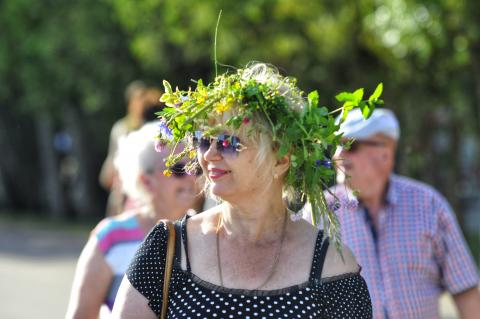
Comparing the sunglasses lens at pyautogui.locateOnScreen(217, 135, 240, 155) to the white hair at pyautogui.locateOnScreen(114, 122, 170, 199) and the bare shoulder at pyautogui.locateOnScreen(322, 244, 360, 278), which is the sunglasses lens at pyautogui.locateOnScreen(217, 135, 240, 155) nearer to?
the bare shoulder at pyautogui.locateOnScreen(322, 244, 360, 278)

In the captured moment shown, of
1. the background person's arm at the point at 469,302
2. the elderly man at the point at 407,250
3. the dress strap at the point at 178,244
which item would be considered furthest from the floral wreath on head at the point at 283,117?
the background person's arm at the point at 469,302

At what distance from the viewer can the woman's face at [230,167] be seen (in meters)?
3.05

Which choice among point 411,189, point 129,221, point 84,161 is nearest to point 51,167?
point 84,161

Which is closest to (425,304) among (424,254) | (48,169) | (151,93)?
(424,254)

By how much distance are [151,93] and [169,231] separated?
15.5ft

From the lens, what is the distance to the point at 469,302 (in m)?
4.39

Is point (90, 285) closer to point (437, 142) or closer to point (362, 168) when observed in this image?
point (362, 168)

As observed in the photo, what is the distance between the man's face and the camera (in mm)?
4594

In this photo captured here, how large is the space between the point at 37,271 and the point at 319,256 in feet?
38.4

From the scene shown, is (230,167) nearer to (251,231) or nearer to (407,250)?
(251,231)

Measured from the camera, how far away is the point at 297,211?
126 inches

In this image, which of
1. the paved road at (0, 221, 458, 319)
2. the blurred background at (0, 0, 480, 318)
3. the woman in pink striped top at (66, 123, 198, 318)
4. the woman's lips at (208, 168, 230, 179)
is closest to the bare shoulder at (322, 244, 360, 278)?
the woman's lips at (208, 168, 230, 179)

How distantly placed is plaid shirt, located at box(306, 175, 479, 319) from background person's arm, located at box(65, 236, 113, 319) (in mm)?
1110

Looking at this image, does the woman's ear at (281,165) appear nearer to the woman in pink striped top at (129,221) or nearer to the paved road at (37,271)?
the woman in pink striped top at (129,221)
